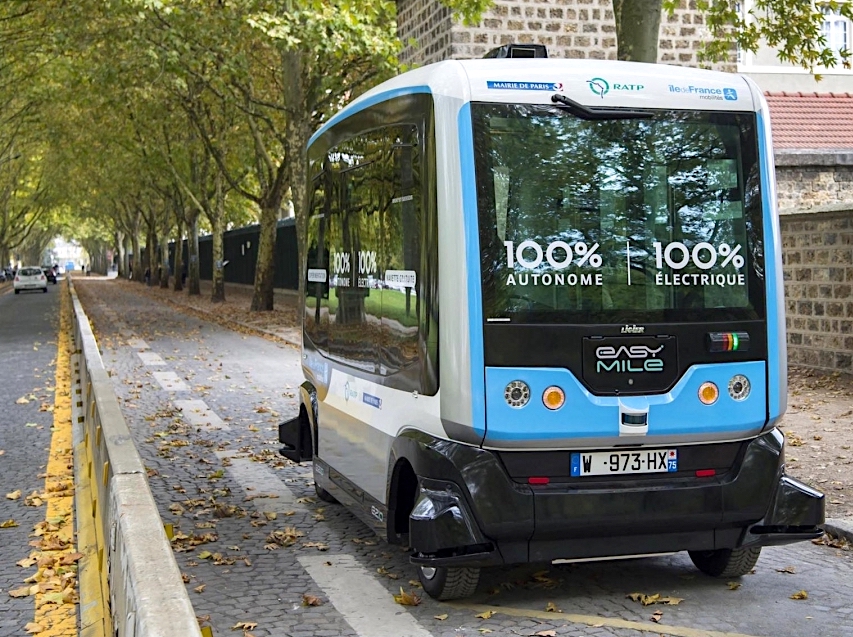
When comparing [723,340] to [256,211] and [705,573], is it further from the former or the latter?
[256,211]

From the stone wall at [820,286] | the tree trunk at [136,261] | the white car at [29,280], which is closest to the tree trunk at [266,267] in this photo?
the stone wall at [820,286]

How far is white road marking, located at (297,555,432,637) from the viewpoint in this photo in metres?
5.43

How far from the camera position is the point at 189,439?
11.1m

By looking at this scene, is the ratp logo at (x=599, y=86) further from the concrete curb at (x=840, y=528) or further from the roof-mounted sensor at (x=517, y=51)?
the concrete curb at (x=840, y=528)

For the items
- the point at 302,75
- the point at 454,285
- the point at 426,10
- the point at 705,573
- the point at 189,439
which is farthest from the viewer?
the point at 302,75

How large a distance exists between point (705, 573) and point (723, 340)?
133cm

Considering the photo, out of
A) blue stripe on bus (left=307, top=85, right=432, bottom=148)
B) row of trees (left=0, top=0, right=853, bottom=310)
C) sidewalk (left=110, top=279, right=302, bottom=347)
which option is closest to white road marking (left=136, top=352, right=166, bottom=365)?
sidewalk (left=110, top=279, right=302, bottom=347)

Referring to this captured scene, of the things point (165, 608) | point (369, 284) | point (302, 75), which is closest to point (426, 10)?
point (302, 75)

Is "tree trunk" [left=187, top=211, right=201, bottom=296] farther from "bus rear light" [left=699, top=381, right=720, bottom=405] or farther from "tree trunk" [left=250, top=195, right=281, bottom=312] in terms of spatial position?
"bus rear light" [left=699, top=381, right=720, bottom=405]

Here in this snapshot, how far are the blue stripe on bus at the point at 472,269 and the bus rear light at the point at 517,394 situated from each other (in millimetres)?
117

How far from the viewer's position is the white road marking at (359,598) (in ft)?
17.8

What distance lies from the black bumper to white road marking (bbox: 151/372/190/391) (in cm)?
989

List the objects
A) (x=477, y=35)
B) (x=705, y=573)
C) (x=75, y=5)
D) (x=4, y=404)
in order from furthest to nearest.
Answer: (x=75, y=5) < (x=477, y=35) < (x=4, y=404) < (x=705, y=573)

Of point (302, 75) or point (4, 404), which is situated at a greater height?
point (302, 75)
